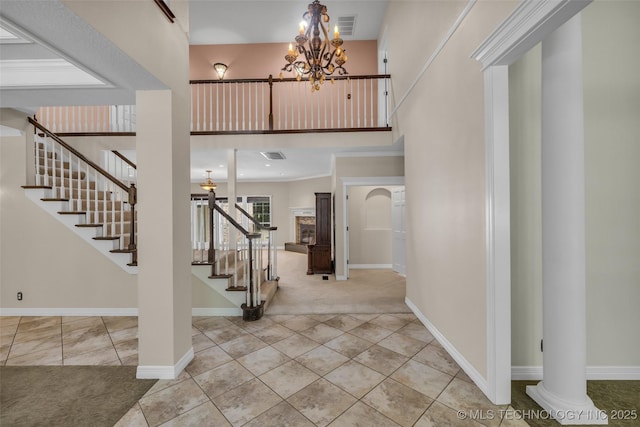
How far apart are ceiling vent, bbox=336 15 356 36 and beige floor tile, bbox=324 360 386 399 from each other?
244 inches

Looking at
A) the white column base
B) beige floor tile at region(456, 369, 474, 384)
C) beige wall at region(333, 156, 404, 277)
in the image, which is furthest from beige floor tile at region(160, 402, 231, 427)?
beige wall at region(333, 156, 404, 277)

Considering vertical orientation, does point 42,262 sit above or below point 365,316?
above

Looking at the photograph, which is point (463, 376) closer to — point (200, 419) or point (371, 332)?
point (371, 332)

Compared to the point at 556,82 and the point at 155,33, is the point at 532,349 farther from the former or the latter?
the point at 155,33

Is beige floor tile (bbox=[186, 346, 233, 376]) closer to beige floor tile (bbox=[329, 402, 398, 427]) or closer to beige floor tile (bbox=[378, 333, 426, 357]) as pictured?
beige floor tile (bbox=[329, 402, 398, 427])

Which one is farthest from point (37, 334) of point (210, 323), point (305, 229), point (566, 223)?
point (305, 229)

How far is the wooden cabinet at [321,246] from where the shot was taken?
18.7 feet

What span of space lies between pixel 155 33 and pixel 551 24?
256 cm

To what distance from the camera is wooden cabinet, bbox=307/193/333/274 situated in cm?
571

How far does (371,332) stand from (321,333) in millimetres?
577

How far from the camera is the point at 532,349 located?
203 cm

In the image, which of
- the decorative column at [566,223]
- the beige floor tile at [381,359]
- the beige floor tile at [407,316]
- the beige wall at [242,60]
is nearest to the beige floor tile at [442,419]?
the beige floor tile at [381,359]

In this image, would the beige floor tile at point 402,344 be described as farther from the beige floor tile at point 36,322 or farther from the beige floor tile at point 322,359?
the beige floor tile at point 36,322

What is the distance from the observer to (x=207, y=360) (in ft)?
7.65
